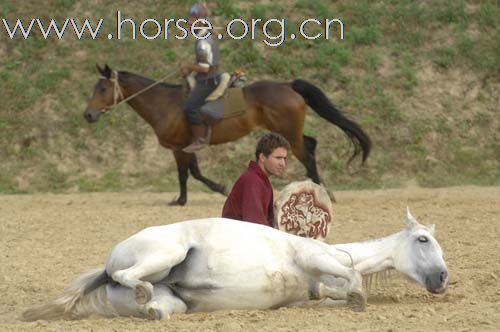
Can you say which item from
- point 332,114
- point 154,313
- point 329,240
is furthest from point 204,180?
point 154,313

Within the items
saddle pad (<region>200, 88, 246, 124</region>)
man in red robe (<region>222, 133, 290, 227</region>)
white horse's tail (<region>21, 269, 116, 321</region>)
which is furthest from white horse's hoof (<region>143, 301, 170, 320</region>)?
saddle pad (<region>200, 88, 246, 124</region>)

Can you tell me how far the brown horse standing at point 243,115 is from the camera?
14445 mm

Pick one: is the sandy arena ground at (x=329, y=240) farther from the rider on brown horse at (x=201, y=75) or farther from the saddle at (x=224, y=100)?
the saddle at (x=224, y=100)

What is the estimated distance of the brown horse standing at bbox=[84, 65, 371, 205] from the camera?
14445mm

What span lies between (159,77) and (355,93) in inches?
135

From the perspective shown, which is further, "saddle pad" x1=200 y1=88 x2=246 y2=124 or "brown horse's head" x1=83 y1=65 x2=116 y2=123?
"brown horse's head" x1=83 y1=65 x2=116 y2=123

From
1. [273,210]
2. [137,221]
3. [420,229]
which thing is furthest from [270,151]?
[137,221]

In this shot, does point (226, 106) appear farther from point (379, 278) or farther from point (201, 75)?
point (379, 278)

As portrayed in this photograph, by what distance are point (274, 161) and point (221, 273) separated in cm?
87

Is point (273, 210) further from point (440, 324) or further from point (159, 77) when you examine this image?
point (159, 77)

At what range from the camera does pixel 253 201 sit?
6602mm

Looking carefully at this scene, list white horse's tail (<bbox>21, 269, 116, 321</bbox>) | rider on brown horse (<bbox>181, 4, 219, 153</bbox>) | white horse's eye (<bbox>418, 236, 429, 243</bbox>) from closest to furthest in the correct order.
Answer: white horse's tail (<bbox>21, 269, 116, 321</bbox>) < white horse's eye (<bbox>418, 236, 429, 243</bbox>) < rider on brown horse (<bbox>181, 4, 219, 153</bbox>)

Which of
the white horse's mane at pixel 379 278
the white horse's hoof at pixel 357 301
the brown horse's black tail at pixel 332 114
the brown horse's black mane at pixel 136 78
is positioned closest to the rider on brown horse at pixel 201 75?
the brown horse's black mane at pixel 136 78

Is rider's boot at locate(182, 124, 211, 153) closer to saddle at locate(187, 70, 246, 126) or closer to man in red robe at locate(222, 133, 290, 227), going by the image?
saddle at locate(187, 70, 246, 126)
